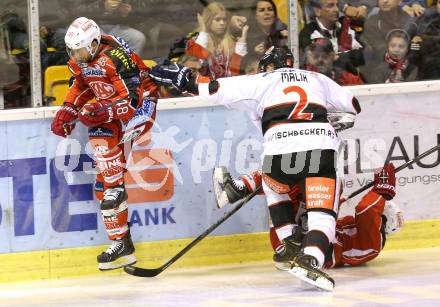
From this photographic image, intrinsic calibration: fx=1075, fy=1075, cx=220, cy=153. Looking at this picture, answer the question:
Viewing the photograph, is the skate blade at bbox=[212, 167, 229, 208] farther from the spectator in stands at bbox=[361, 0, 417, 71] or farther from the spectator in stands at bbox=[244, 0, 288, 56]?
the spectator in stands at bbox=[361, 0, 417, 71]

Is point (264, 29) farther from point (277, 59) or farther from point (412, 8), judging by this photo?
point (412, 8)

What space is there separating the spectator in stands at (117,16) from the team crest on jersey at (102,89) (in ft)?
1.29

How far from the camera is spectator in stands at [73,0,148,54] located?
21.3 ft

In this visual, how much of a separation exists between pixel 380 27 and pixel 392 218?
1.30 meters

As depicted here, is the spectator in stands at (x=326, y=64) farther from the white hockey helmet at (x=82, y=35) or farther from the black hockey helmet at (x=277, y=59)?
the white hockey helmet at (x=82, y=35)

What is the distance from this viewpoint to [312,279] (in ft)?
17.7

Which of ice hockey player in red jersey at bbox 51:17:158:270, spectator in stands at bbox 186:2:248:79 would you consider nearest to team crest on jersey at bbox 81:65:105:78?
ice hockey player in red jersey at bbox 51:17:158:270

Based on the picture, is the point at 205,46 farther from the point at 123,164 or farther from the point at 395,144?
the point at 395,144

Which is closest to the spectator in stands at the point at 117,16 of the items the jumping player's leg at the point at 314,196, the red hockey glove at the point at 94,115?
the red hockey glove at the point at 94,115

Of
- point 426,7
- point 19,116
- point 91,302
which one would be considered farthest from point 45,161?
point 426,7

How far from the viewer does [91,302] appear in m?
5.64

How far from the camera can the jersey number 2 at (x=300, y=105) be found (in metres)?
5.76

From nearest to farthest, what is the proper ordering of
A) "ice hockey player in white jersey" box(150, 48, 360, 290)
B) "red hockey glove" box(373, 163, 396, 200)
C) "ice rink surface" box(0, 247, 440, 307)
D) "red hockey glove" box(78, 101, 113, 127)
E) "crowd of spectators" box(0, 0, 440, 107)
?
1. "ice rink surface" box(0, 247, 440, 307)
2. "ice hockey player in white jersey" box(150, 48, 360, 290)
3. "red hockey glove" box(78, 101, 113, 127)
4. "red hockey glove" box(373, 163, 396, 200)
5. "crowd of spectators" box(0, 0, 440, 107)

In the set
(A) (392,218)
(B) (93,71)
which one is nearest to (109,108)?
(B) (93,71)
